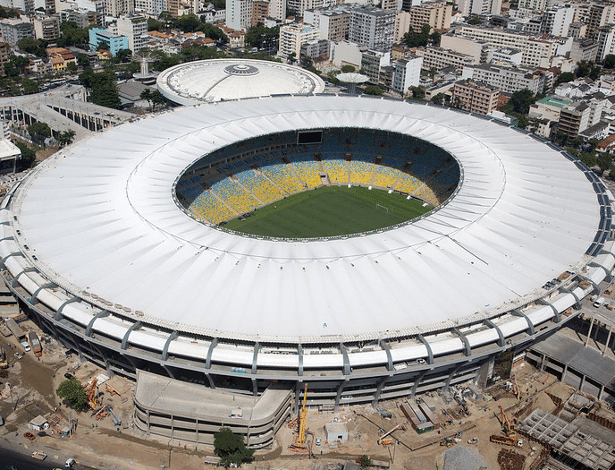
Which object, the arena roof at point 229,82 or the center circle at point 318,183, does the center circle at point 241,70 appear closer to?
the arena roof at point 229,82

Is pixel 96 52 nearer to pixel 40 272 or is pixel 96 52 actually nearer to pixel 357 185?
pixel 357 185

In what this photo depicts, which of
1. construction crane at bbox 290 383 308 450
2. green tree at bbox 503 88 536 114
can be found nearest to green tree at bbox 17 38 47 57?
green tree at bbox 503 88 536 114

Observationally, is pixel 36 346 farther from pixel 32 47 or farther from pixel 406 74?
pixel 32 47

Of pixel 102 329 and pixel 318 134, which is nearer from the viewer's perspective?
pixel 102 329

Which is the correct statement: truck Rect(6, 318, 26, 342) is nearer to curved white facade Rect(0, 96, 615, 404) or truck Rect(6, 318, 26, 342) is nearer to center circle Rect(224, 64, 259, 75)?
curved white facade Rect(0, 96, 615, 404)

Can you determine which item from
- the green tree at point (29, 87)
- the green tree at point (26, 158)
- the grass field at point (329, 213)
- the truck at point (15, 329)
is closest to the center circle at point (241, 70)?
the grass field at point (329, 213)

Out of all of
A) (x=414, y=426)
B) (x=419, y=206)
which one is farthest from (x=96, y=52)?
(x=414, y=426)
